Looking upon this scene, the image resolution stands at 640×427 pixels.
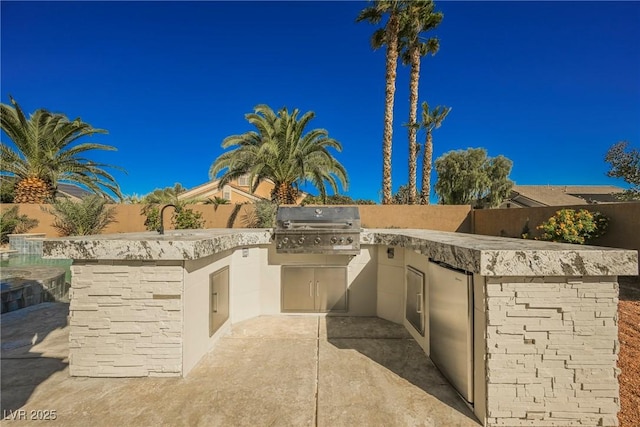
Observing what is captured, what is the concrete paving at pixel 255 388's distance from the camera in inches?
97.9

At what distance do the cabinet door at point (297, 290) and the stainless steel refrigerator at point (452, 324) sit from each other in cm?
232

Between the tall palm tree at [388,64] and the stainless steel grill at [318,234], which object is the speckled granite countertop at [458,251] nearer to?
the stainless steel grill at [318,234]

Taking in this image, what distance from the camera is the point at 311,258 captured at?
504 centimetres

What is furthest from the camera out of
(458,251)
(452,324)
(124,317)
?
(124,317)

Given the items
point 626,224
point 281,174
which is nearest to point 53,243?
point 281,174

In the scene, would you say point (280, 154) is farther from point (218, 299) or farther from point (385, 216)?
point (218, 299)

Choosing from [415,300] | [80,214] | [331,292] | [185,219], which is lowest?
[331,292]

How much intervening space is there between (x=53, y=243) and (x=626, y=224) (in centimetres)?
1346

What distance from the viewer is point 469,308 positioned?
262 cm

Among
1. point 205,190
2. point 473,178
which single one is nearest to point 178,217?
point 205,190

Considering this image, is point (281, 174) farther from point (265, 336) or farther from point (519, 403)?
point (519, 403)

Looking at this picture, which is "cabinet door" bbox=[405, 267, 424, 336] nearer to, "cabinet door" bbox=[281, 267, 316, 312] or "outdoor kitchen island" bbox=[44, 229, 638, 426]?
"outdoor kitchen island" bbox=[44, 229, 638, 426]

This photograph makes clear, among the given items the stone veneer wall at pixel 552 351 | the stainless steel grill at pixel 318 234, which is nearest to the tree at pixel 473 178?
the stainless steel grill at pixel 318 234

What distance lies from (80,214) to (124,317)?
14313mm
